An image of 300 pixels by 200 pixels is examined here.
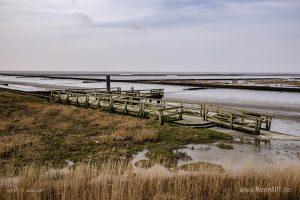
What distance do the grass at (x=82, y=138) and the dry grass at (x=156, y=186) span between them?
219 centimetres

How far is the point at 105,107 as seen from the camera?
23969 mm

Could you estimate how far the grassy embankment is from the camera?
7.18 m

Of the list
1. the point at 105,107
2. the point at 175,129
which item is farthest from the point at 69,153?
the point at 105,107

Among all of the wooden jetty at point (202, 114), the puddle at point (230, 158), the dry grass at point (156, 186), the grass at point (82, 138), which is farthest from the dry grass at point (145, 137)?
the dry grass at point (156, 186)

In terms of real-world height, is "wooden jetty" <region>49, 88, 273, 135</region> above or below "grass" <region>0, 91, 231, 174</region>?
above

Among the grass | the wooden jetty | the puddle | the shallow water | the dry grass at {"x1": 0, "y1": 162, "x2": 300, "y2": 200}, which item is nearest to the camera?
the dry grass at {"x1": 0, "y1": 162, "x2": 300, "y2": 200}

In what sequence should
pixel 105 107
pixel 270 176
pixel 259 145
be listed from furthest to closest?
pixel 105 107 → pixel 259 145 → pixel 270 176

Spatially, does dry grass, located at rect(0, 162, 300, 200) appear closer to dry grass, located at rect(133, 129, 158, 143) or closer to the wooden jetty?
dry grass, located at rect(133, 129, 158, 143)

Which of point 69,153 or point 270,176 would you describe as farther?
point 69,153

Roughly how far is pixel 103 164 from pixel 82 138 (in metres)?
6.01

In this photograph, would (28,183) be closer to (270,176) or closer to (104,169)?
(104,169)

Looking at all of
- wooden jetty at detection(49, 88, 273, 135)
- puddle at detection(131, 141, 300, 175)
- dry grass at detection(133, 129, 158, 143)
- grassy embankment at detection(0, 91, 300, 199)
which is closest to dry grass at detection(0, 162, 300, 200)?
grassy embankment at detection(0, 91, 300, 199)

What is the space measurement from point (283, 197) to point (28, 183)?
6173mm

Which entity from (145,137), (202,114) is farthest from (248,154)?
(202,114)
